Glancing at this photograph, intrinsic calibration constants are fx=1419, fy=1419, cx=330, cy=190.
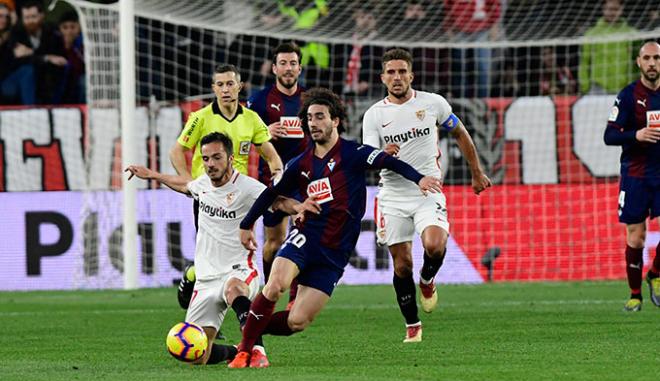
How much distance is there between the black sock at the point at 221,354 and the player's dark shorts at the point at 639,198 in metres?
5.25

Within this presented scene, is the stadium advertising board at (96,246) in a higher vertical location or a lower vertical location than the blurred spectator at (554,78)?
lower

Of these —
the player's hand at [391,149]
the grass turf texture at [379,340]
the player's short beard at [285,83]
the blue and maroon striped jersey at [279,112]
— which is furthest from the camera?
the blue and maroon striped jersey at [279,112]

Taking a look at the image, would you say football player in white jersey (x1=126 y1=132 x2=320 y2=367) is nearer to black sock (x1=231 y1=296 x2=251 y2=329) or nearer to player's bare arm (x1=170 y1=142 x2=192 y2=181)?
black sock (x1=231 y1=296 x2=251 y2=329)

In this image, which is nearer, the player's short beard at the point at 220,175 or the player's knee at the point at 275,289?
the player's knee at the point at 275,289

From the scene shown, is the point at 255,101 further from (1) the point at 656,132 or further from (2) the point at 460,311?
(1) the point at 656,132

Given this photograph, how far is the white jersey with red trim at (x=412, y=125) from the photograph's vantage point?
11.1 metres

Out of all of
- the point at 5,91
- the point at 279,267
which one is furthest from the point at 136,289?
the point at 279,267

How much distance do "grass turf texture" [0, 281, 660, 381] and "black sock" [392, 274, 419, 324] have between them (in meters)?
0.23

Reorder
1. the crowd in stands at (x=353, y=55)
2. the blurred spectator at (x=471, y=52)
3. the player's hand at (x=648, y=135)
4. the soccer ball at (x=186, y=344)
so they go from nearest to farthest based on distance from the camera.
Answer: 1. the soccer ball at (x=186, y=344)
2. the player's hand at (x=648, y=135)
3. the crowd in stands at (x=353, y=55)
4. the blurred spectator at (x=471, y=52)

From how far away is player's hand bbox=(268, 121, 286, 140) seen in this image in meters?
13.1

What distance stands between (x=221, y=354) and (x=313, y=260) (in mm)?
868

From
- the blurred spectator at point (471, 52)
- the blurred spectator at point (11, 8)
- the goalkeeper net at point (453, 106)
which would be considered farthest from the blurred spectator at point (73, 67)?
the blurred spectator at point (471, 52)

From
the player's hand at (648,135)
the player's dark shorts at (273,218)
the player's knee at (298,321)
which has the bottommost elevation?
the player's knee at (298,321)

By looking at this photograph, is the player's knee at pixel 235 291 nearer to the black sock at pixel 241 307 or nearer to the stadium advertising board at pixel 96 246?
the black sock at pixel 241 307
